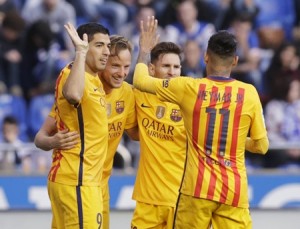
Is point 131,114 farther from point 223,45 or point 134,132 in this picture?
point 223,45

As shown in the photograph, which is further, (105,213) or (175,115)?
(175,115)

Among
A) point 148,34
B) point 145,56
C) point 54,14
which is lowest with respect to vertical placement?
point 145,56

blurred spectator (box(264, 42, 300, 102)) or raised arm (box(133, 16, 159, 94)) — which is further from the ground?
raised arm (box(133, 16, 159, 94))

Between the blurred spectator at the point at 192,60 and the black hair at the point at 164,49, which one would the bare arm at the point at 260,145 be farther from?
the blurred spectator at the point at 192,60

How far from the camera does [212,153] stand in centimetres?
706

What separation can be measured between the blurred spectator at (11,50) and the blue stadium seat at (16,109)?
0.44 ft

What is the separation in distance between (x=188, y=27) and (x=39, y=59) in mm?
1922

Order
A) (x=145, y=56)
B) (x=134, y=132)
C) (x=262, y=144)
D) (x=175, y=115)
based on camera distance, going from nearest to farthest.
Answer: (x=262, y=144), (x=145, y=56), (x=175, y=115), (x=134, y=132)

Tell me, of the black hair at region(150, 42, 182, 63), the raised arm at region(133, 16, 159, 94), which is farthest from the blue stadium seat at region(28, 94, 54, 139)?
the raised arm at region(133, 16, 159, 94)

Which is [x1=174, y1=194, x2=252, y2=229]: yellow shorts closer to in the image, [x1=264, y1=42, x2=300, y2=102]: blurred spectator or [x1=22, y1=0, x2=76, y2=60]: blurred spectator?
[x1=264, y1=42, x2=300, y2=102]: blurred spectator

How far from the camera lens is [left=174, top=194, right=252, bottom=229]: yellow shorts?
707 centimetres

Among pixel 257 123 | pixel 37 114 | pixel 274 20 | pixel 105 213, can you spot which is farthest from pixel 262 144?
pixel 274 20

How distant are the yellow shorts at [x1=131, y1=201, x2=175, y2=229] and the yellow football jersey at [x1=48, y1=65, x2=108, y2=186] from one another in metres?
0.95

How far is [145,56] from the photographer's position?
24.6 feet
